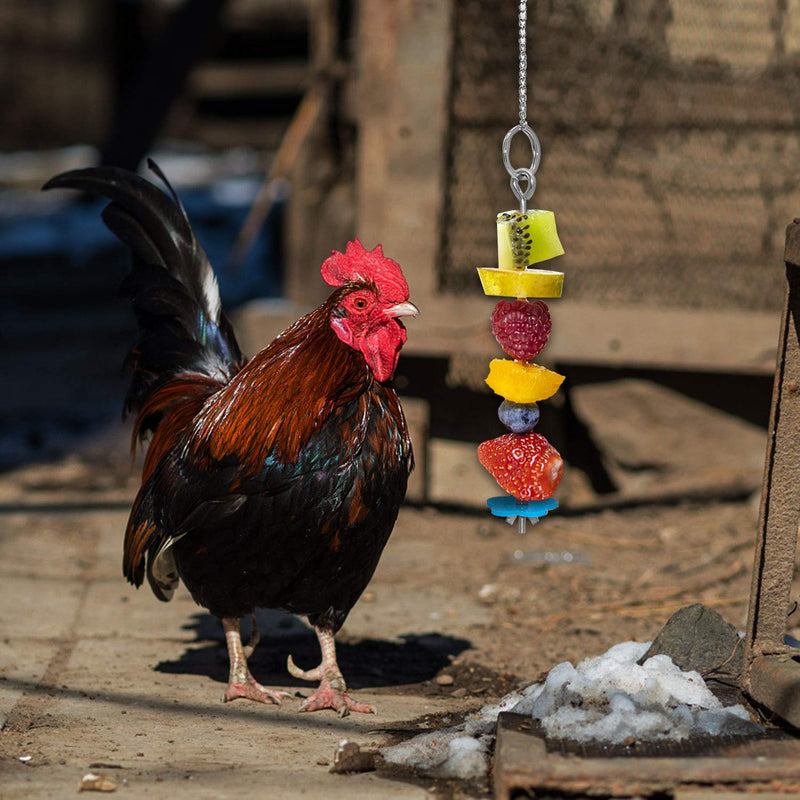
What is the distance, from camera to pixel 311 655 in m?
4.34

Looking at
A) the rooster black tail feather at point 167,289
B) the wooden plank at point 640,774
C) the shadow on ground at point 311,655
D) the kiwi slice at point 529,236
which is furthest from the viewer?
the rooster black tail feather at point 167,289

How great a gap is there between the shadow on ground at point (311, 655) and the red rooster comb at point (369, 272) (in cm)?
140

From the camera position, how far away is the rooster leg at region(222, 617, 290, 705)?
12.1 feet

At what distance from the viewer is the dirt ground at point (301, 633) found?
310 centimetres

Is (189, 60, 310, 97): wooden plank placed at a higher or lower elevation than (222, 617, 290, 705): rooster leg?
higher

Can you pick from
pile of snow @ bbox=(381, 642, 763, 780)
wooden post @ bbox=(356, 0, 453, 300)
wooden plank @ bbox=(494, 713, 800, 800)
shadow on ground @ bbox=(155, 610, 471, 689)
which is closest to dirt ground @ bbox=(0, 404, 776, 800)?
shadow on ground @ bbox=(155, 610, 471, 689)

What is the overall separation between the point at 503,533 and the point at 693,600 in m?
1.36

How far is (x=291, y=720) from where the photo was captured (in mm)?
3521

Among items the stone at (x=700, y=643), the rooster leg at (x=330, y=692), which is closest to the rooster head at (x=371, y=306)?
the rooster leg at (x=330, y=692)

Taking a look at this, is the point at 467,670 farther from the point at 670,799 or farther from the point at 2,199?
the point at 2,199

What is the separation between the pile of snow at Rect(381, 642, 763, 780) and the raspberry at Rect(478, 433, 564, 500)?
52 centimetres

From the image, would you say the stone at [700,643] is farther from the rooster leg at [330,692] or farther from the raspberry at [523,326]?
the raspberry at [523,326]

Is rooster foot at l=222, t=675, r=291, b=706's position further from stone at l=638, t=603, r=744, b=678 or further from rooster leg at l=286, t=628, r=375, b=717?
stone at l=638, t=603, r=744, b=678

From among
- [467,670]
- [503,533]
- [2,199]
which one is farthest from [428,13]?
[2,199]
